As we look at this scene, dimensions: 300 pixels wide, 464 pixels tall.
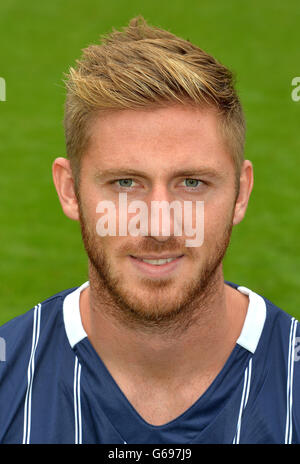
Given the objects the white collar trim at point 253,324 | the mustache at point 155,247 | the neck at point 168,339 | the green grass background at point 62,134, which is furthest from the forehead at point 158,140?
the green grass background at point 62,134

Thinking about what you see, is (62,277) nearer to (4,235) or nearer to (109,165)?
(4,235)

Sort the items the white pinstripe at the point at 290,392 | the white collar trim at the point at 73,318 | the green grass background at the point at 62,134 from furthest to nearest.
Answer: the green grass background at the point at 62,134
the white collar trim at the point at 73,318
the white pinstripe at the point at 290,392

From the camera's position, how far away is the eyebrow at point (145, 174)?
8.26ft

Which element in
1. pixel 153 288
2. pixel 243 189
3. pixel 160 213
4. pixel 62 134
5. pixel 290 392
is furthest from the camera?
pixel 62 134

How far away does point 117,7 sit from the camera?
12.9 m

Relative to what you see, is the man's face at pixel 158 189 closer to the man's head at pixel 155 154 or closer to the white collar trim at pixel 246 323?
the man's head at pixel 155 154

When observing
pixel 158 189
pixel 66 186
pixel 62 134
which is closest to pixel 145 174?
pixel 158 189

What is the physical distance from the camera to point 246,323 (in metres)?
2.93

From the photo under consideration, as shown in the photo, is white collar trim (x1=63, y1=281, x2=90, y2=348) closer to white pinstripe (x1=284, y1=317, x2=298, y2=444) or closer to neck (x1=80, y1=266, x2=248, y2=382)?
neck (x1=80, y1=266, x2=248, y2=382)

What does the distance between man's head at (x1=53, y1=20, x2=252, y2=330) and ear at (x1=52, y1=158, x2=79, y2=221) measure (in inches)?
5.0

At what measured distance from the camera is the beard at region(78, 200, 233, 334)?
2578 mm

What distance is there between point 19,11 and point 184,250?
1137cm

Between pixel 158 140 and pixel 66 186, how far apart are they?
556mm

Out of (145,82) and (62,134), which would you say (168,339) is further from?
(62,134)
